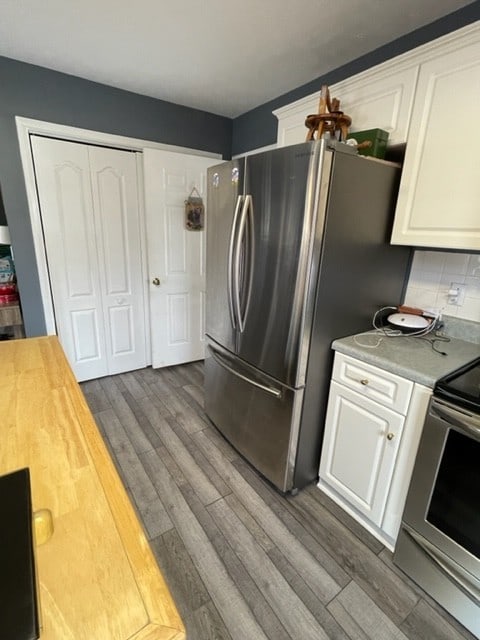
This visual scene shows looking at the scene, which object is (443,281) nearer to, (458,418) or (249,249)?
(458,418)

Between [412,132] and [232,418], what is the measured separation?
1837mm

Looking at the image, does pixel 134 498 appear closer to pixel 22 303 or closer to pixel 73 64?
pixel 22 303

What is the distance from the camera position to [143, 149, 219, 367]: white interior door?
8.93ft

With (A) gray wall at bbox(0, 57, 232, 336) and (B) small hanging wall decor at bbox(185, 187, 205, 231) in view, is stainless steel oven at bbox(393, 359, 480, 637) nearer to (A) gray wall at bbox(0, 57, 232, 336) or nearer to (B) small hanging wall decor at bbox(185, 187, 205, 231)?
(B) small hanging wall decor at bbox(185, 187, 205, 231)

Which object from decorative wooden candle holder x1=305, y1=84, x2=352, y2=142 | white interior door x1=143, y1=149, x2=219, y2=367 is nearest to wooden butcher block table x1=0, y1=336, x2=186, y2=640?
decorative wooden candle holder x1=305, y1=84, x2=352, y2=142

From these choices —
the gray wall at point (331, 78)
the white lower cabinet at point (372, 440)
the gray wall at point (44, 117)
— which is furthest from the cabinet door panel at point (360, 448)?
the gray wall at point (44, 117)

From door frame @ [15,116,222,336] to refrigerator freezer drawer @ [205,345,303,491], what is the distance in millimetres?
1485

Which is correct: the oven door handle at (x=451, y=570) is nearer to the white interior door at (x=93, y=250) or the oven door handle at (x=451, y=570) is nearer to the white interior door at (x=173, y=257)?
the white interior door at (x=173, y=257)

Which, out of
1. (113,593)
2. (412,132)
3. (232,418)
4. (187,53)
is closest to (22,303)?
(232,418)

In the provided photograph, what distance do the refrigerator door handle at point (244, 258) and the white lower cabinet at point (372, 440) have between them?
568 millimetres

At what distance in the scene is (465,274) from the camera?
5.32 ft

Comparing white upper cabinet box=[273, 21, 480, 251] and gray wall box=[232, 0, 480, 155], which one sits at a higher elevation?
gray wall box=[232, 0, 480, 155]

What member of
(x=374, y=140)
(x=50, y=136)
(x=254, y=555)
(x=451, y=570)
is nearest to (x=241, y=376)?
(x=254, y=555)

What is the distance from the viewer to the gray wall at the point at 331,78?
152cm
